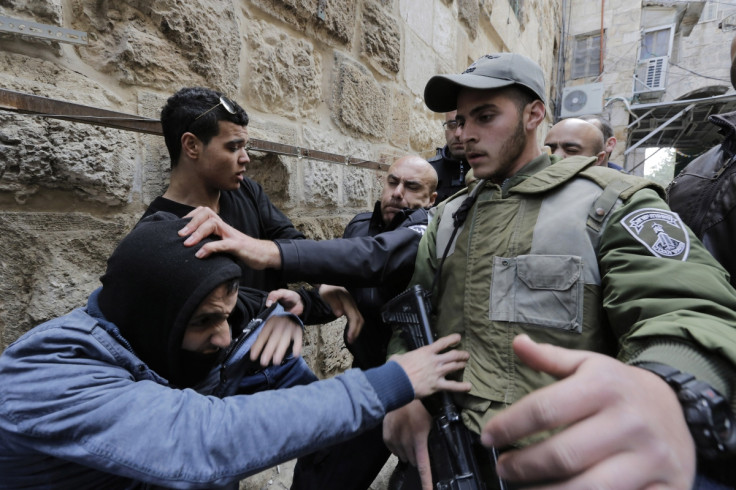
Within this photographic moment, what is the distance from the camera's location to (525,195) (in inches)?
38.7

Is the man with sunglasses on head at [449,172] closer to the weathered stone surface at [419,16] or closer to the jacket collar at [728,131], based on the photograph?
the weathered stone surface at [419,16]

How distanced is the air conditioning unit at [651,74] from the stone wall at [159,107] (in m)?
12.5

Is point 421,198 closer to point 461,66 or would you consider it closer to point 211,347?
point 211,347

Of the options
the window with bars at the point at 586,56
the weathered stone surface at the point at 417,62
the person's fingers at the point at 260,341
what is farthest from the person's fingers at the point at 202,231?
the window with bars at the point at 586,56

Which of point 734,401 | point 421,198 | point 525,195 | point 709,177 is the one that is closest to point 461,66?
point 421,198

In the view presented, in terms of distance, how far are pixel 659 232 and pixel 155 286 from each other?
1.08 m

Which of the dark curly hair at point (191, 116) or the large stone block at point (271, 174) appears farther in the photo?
the large stone block at point (271, 174)

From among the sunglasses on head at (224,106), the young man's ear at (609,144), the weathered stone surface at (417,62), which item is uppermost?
the weathered stone surface at (417,62)

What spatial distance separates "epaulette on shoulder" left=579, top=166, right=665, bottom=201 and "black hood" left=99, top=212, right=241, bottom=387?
0.92 m

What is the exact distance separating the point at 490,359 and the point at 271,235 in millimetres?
1081

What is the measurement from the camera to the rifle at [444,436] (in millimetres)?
930

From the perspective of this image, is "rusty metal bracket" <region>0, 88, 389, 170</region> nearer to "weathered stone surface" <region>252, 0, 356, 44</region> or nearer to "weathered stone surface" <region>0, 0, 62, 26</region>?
"weathered stone surface" <region>0, 0, 62, 26</region>

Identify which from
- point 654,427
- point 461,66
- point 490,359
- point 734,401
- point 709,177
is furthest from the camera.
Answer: point 461,66

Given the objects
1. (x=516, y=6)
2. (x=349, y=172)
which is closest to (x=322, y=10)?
(x=349, y=172)
